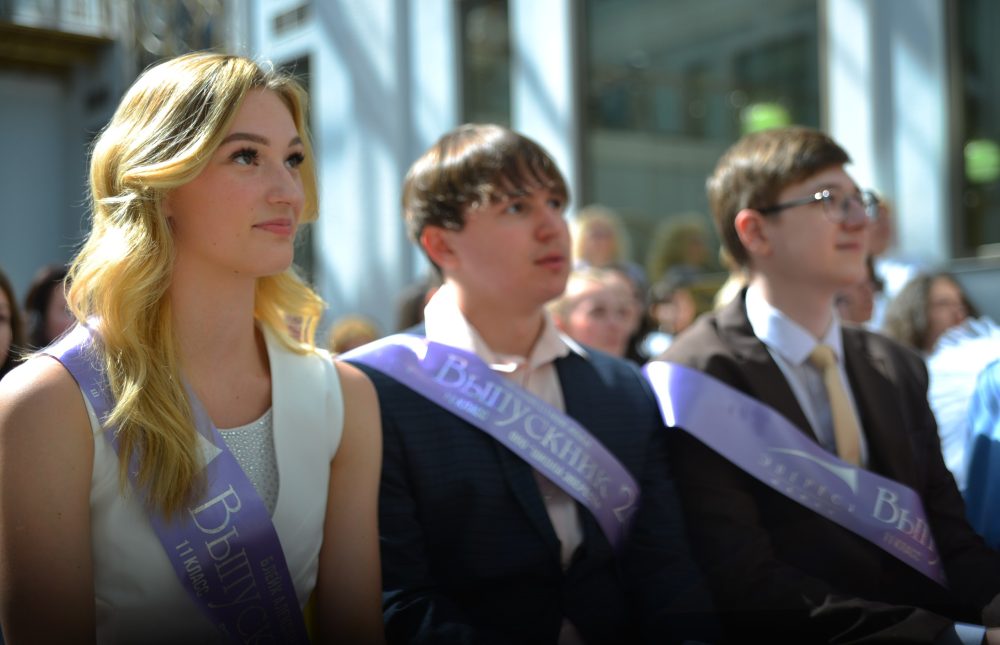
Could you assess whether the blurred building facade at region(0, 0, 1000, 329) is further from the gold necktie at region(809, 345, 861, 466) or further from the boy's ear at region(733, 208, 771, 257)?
the gold necktie at region(809, 345, 861, 466)

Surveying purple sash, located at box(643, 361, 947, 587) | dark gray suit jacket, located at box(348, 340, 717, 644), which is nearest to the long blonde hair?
dark gray suit jacket, located at box(348, 340, 717, 644)

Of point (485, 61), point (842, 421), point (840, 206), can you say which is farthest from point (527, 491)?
point (485, 61)

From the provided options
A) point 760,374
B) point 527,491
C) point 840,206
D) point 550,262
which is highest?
point 840,206

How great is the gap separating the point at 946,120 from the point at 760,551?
4056mm

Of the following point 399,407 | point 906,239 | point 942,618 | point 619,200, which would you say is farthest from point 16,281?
point 942,618

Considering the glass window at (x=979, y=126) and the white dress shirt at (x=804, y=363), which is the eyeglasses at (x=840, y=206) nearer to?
the white dress shirt at (x=804, y=363)

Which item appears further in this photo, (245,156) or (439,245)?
(439,245)

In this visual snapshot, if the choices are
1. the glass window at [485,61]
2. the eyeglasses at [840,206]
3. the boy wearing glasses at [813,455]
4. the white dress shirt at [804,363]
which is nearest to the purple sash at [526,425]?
the boy wearing glasses at [813,455]

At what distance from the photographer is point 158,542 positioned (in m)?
2.17

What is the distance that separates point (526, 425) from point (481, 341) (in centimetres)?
31

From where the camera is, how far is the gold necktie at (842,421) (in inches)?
113

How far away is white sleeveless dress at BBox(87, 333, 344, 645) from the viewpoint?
216cm

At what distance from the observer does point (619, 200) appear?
27.3 feet

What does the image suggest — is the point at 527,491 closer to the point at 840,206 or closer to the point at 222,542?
the point at 222,542
